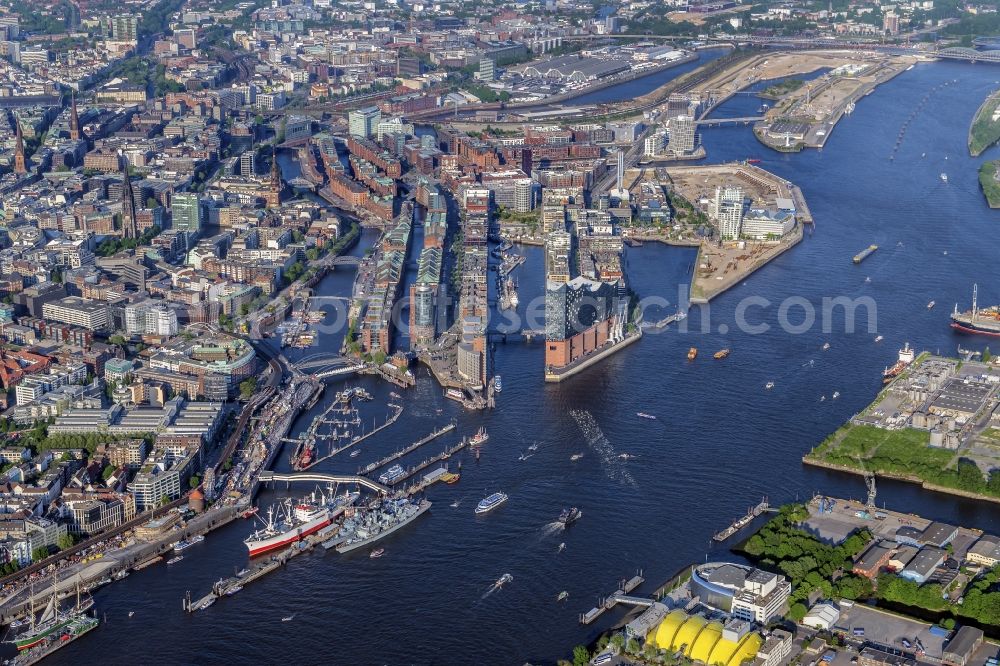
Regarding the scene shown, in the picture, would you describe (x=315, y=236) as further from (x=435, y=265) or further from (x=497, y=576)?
(x=497, y=576)

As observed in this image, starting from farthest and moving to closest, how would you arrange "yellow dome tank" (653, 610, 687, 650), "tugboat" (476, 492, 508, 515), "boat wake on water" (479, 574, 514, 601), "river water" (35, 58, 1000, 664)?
"tugboat" (476, 492, 508, 515) → "boat wake on water" (479, 574, 514, 601) → "river water" (35, 58, 1000, 664) → "yellow dome tank" (653, 610, 687, 650)

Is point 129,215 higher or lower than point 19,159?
lower

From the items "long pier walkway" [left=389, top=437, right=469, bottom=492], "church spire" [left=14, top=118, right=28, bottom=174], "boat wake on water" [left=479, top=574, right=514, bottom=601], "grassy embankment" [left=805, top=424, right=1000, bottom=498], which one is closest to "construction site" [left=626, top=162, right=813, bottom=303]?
"grassy embankment" [left=805, top=424, right=1000, bottom=498]

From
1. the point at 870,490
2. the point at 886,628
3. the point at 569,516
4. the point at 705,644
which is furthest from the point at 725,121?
the point at 705,644

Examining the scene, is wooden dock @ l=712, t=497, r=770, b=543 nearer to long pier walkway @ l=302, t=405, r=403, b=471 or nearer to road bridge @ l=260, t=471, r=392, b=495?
road bridge @ l=260, t=471, r=392, b=495

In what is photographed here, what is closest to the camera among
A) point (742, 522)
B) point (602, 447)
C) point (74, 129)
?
point (742, 522)

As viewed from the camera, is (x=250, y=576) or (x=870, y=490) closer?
(x=250, y=576)

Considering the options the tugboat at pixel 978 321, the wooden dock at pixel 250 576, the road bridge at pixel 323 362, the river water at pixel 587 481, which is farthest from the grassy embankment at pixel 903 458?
the road bridge at pixel 323 362

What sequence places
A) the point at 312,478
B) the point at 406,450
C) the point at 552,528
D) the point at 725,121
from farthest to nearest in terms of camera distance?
the point at 725,121, the point at 406,450, the point at 312,478, the point at 552,528

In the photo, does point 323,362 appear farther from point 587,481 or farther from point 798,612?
point 798,612
